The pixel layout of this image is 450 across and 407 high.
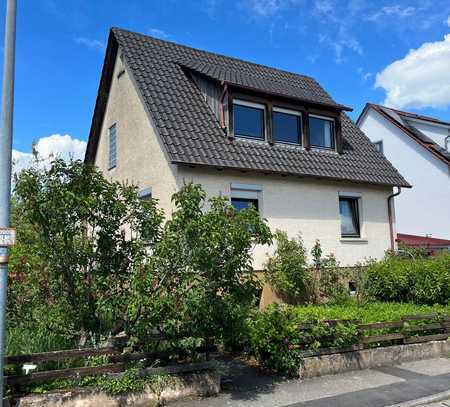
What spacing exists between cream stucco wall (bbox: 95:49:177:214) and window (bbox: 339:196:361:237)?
5970mm

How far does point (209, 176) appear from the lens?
11.5 metres

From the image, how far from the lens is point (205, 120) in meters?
12.5

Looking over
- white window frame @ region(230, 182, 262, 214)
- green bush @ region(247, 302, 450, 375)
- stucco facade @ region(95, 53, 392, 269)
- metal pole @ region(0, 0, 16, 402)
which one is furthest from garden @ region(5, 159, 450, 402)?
white window frame @ region(230, 182, 262, 214)

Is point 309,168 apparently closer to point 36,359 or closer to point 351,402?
point 351,402

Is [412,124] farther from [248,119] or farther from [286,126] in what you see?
[248,119]

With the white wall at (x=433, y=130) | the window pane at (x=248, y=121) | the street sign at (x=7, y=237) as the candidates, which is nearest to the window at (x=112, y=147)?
the window pane at (x=248, y=121)

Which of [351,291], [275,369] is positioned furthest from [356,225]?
[275,369]

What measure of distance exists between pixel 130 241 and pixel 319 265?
7426 millimetres

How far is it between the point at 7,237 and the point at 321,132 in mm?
11574

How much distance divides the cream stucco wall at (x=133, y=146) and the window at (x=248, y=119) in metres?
2.45

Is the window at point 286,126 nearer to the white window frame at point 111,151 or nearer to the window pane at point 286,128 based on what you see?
the window pane at point 286,128

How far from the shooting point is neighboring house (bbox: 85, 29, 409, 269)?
11.7 meters


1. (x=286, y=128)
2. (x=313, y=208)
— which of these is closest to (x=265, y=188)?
(x=313, y=208)

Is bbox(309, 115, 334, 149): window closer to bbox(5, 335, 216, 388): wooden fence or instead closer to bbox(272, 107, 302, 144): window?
bbox(272, 107, 302, 144): window
